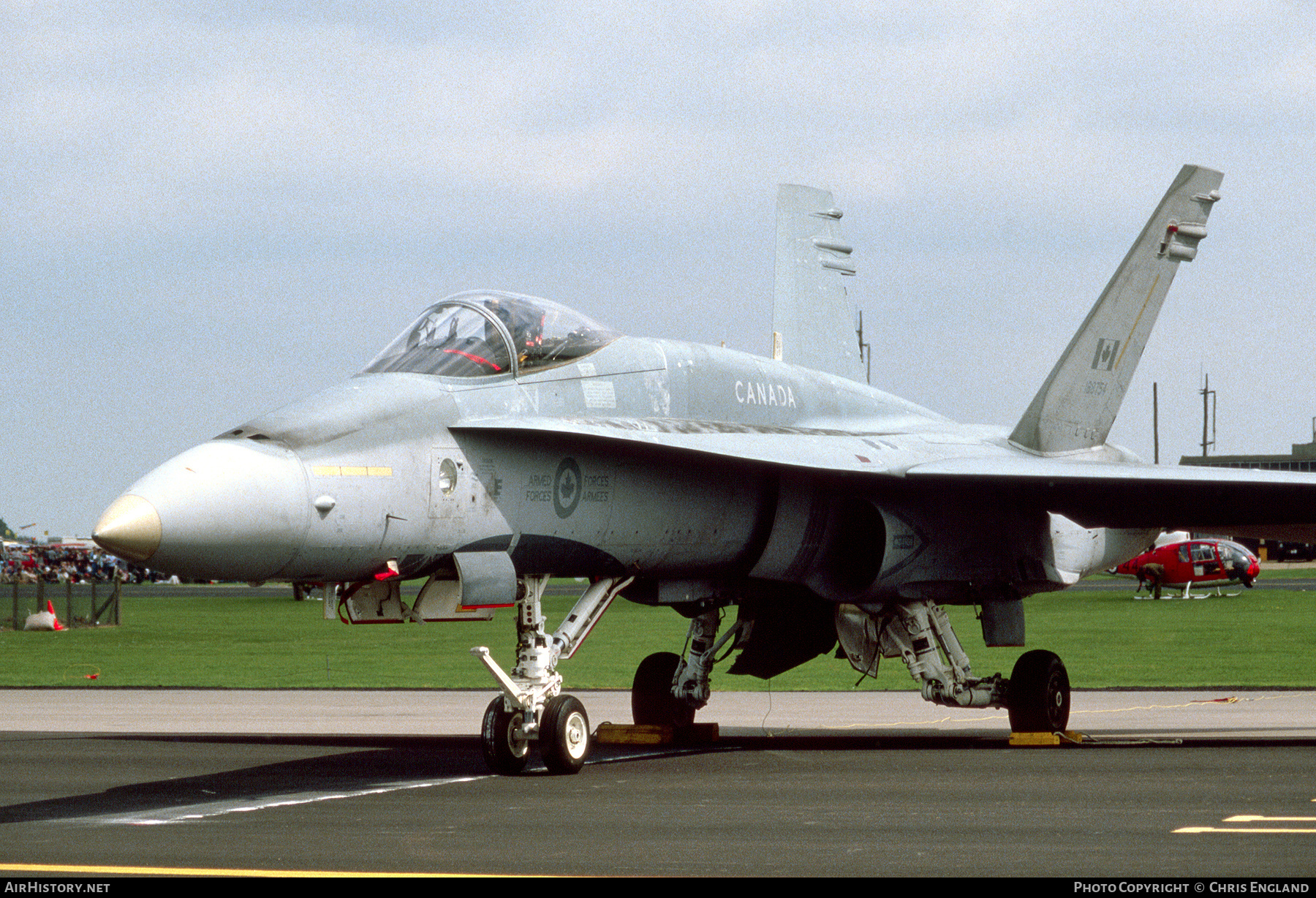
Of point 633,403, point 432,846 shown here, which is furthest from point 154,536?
point 633,403

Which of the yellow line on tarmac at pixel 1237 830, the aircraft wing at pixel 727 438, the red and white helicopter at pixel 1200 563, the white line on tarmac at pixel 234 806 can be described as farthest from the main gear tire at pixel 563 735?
the red and white helicopter at pixel 1200 563

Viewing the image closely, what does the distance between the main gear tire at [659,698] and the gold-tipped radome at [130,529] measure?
7318mm

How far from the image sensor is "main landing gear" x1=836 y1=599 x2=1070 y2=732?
603 inches

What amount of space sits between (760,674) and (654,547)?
360cm

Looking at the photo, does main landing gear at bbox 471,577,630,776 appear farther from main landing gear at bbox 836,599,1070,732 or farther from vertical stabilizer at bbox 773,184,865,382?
vertical stabilizer at bbox 773,184,865,382

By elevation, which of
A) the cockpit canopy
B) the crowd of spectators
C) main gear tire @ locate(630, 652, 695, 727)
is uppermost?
the cockpit canopy

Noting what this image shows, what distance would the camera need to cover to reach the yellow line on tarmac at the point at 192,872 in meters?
7.50

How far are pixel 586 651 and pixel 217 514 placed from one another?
22378 millimetres

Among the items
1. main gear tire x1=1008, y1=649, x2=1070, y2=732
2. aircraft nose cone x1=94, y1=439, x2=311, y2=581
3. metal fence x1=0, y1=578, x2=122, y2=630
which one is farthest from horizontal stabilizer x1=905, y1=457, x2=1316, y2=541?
metal fence x1=0, y1=578, x2=122, y2=630

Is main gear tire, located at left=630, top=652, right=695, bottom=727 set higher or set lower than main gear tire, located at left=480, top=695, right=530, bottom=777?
lower

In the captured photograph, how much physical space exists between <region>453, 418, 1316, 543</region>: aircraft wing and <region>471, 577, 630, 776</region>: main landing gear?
4.84ft

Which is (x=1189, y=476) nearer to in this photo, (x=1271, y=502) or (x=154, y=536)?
(x=1271, y=502)

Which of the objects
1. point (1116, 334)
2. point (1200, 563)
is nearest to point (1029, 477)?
point (1116, 334)

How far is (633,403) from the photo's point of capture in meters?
13.1
